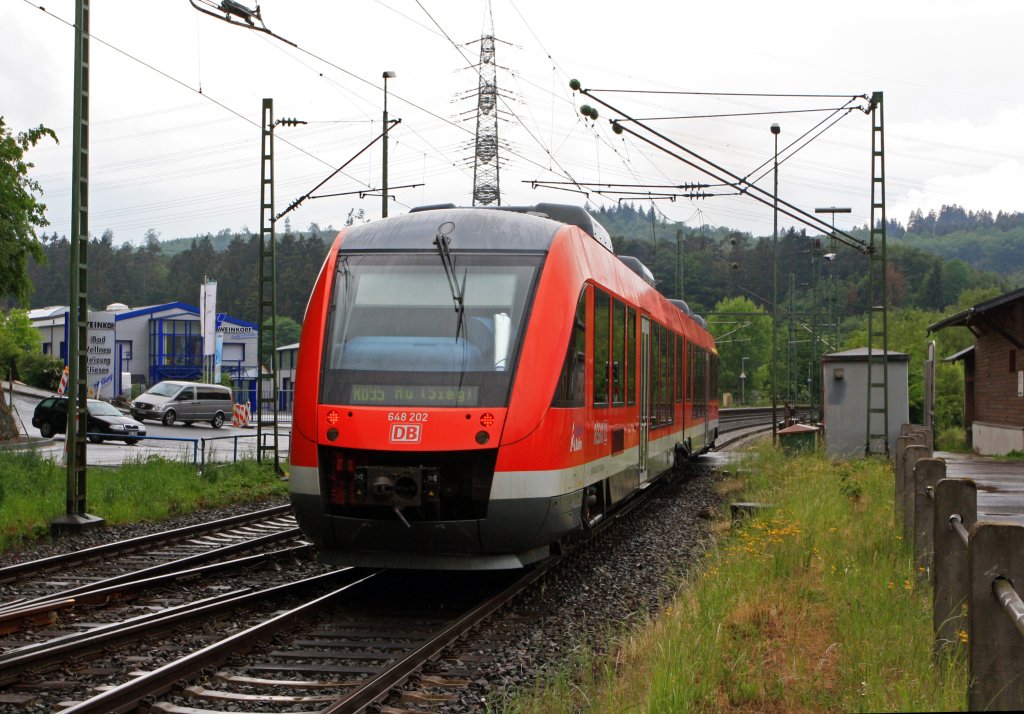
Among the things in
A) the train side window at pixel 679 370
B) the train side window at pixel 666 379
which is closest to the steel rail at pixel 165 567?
the train side window at pixel 666 379

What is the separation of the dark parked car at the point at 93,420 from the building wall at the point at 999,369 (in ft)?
79.9

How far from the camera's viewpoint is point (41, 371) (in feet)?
215

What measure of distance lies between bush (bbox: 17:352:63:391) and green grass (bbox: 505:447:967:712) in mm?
62171

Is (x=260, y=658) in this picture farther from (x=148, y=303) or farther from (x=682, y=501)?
(x=148, y=303)

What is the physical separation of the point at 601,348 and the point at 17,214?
2365cm

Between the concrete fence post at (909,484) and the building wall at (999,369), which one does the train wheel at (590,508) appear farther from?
the building wall at (999,369)

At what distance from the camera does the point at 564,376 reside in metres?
9.02

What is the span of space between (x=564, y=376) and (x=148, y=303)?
12045cm

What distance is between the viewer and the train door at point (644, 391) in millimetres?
13258

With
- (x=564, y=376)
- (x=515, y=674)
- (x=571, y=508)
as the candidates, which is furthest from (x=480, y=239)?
(x=515, y=674)

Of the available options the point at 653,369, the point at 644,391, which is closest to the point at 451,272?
the point at 644,391

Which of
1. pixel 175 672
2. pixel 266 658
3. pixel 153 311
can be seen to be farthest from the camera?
pixel 153 311

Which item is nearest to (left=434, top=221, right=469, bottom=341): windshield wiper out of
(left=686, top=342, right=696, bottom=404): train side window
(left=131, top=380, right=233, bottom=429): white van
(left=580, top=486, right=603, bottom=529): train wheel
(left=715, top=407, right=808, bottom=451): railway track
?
(left=580, top=486, right=603, bottom=529): train wheel

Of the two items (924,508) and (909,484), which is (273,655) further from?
(909,484)
